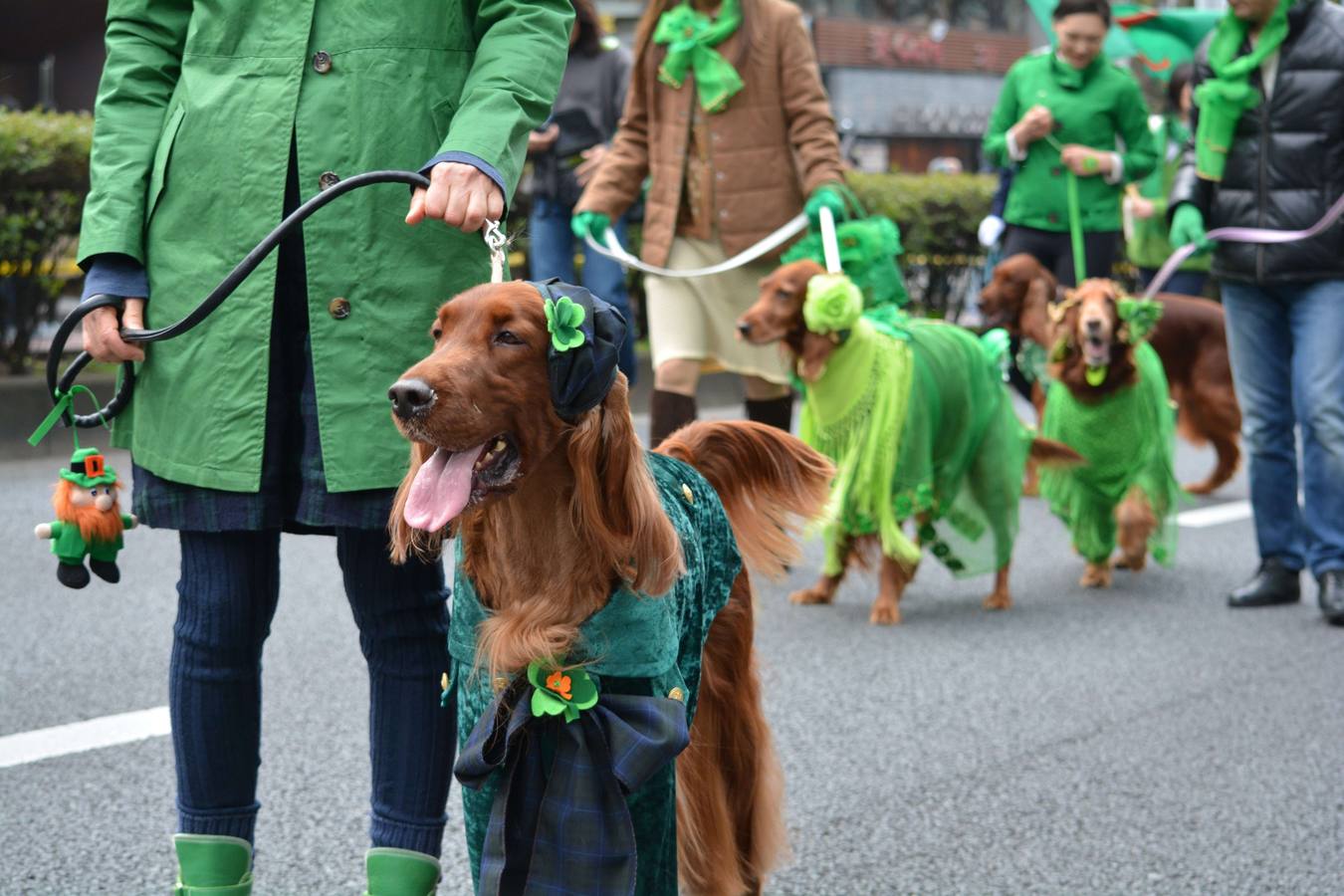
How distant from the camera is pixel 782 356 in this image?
5.55 metres

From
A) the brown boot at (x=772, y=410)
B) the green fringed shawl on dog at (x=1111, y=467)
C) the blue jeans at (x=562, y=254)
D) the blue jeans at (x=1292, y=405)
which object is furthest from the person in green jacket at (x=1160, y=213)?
the brown boot at (x=772, y=410)

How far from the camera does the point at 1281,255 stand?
17.6 feet

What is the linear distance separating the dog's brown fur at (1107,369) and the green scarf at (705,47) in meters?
1.59

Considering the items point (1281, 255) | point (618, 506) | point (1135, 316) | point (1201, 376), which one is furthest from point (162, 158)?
point (1201, 376)

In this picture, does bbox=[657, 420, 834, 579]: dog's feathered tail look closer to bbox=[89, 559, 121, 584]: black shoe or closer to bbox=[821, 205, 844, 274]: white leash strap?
bbox=[89, 559, 121, 584]: black shoe

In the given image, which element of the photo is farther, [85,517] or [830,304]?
[830,304]

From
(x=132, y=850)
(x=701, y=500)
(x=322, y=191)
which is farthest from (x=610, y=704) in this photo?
(x=132, y=850)

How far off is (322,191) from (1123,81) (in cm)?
552

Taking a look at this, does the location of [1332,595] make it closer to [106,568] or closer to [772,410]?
[772,410]

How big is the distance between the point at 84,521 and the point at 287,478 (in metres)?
0.38

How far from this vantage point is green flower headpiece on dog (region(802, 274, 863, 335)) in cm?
520

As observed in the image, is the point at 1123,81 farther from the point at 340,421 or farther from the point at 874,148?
the point at 874,148

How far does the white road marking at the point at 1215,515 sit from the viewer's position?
24.6ft

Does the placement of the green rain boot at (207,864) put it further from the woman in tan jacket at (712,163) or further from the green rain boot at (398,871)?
the woman in tan jacket at (712,163)
